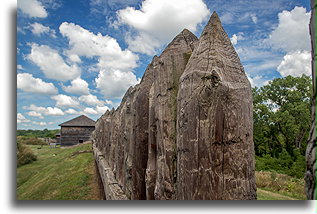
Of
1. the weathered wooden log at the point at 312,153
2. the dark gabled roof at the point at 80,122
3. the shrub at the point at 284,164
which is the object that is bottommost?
the shrub at the point at 284,164

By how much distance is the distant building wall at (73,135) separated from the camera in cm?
Answer: 2061

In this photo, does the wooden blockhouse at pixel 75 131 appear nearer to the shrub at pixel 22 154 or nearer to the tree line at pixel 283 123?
the shrub at pixel 22 154

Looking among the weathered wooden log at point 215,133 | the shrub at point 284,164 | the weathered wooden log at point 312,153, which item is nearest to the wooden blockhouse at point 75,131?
the shrub at point 284,164

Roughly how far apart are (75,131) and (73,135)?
424 mm

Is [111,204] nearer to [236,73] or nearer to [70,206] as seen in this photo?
[70,206]

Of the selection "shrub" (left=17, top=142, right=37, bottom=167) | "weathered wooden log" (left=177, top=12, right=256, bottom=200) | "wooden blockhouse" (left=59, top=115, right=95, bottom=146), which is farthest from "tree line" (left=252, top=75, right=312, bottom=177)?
"wooden blockhouse" (left=59, top=115, right=95, bottom=146)

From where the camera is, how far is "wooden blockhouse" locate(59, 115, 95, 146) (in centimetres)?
2066

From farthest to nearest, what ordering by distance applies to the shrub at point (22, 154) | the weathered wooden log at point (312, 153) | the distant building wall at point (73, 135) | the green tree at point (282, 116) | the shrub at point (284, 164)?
the distant building wall at point (73, 135) < the green tree at point (282, 116) < the shrub at point (284, 164) < the shrub at point (22, 154) < the weathered wooden log at point (312, 153)

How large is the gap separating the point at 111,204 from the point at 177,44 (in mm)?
1511

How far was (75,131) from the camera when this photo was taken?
69.9ft

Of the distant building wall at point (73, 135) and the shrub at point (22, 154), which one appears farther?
the distant building wall at point (73, 135)

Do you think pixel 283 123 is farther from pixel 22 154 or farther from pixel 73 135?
pixel 73 135

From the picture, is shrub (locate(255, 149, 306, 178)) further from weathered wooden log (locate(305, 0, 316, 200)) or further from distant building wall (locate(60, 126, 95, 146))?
distant building wall (locate(60, 126, 95, 146))

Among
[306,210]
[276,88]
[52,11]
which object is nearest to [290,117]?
[276,88]
